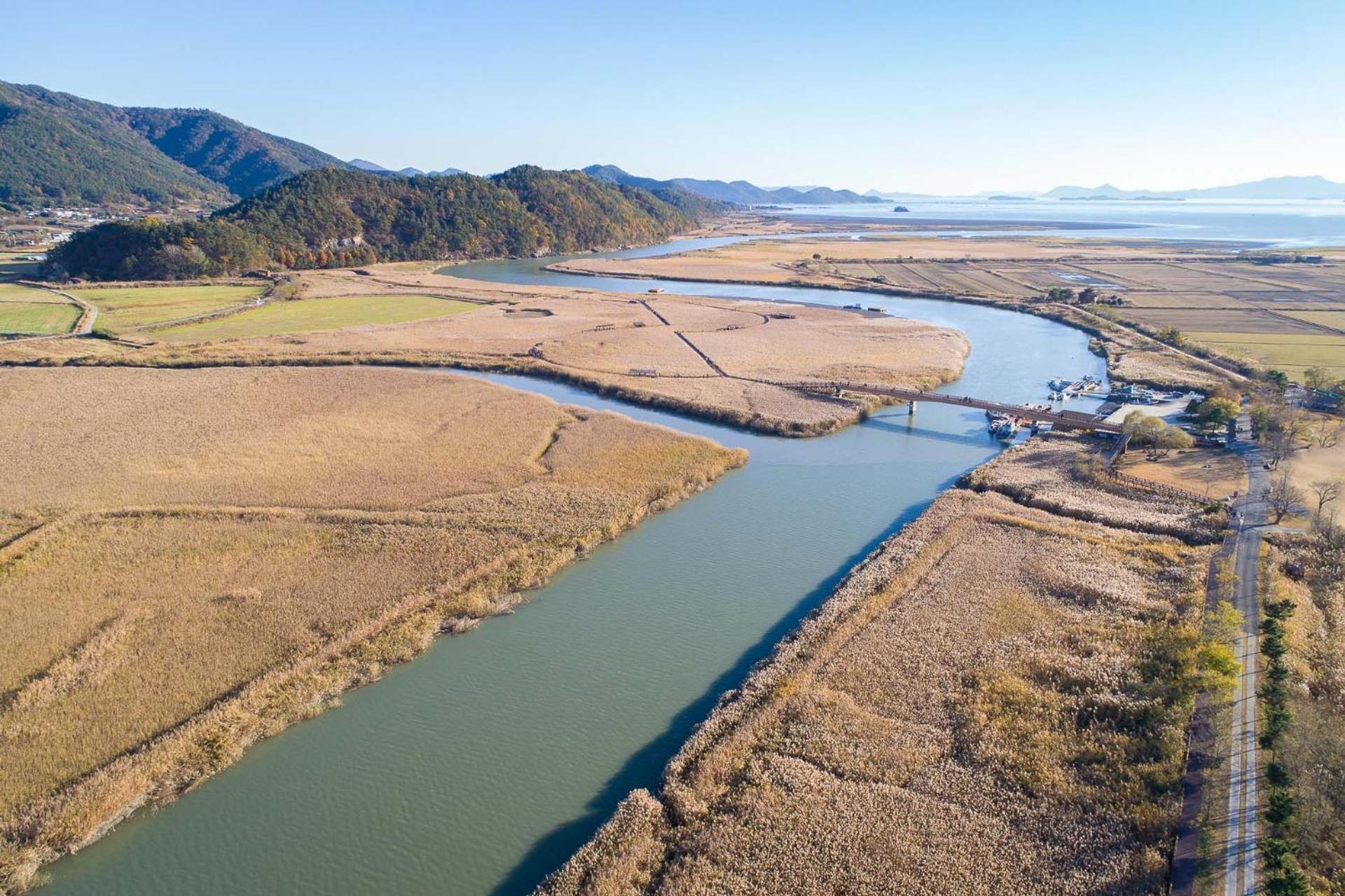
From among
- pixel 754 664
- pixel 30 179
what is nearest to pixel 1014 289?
pixel 754 664

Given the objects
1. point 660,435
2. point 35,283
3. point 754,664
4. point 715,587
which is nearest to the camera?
point 754,664

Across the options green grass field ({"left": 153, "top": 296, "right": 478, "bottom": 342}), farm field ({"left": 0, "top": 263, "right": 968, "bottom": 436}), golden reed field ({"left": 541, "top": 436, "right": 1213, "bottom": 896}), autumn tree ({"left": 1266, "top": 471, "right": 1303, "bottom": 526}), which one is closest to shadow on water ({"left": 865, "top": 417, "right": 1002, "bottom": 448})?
farm field ({"left": 0, "top": 263, "right": 968, "bottom": 436})

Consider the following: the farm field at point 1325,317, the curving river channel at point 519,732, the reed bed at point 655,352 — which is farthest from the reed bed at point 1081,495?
the farm field at point 1325,317

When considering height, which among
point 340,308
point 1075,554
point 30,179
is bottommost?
point 1075,554

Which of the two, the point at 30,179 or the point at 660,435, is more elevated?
the point at 30,179

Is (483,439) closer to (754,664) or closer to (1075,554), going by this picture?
(754,664)
